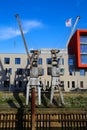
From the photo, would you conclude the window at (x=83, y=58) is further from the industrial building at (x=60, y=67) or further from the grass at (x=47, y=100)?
the grass at (x=47, y=100)

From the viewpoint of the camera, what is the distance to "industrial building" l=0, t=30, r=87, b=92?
9444 cm

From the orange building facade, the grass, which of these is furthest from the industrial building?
the grass

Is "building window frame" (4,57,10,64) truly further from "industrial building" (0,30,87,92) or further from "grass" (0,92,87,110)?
"grass" (0,92,87,110)

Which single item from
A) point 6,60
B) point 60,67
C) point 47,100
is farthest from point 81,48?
point 47,100

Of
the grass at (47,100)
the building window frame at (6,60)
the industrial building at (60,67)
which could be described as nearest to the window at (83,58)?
the industrial building at (60,67)

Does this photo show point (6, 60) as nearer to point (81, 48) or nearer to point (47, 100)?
Answer: point (81, 48)

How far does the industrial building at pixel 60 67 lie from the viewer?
94.4m

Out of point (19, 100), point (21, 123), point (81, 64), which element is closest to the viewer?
point (21, 123)

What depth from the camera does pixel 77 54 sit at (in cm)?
9412

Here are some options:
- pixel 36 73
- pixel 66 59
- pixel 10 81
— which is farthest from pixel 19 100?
pixel 66 59

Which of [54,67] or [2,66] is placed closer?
[54,67]

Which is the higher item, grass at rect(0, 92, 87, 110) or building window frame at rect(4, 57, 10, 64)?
building window frame at rect(4, 57, 10, 64)

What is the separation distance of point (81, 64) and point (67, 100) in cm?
2797

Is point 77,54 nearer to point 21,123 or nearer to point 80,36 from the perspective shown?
point 80,36
